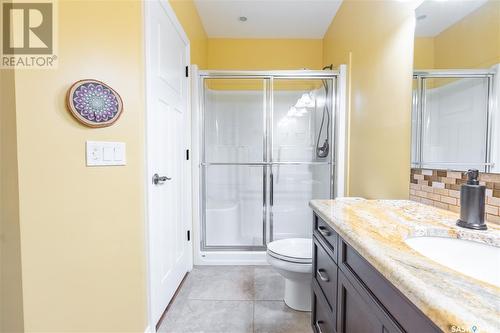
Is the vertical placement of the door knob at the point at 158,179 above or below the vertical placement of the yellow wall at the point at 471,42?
below

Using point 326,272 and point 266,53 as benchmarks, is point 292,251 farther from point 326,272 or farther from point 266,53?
point 266,53

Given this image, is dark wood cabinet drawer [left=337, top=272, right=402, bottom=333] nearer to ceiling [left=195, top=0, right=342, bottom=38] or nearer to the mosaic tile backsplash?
the mosaic tile backsplash

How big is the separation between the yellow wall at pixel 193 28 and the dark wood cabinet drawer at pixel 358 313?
2.00 meters

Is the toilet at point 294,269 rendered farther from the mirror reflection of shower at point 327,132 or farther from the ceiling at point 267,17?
the ceiling at point 267,17

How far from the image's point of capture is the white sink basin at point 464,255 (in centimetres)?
70

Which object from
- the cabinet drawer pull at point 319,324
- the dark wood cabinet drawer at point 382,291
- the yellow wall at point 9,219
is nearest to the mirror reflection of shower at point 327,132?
the cabinet drawer pull at point 319,324

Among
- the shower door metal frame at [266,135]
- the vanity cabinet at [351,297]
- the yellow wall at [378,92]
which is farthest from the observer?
the shower door metal frame at [266,135]

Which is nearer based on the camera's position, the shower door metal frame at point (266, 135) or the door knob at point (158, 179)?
the door knob at point (158, 179)

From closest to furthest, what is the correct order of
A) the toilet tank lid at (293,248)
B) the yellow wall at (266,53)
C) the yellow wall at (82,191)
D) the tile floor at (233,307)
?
the yellow wall at (82,191), the tile floor at (233,307), the toilet tank lid at (293,248), the yellow wall at (266,53)

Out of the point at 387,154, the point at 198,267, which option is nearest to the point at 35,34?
the point at 387,154

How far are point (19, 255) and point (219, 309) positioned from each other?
1257 millimetres

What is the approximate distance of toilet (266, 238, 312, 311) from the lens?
153 centimetres

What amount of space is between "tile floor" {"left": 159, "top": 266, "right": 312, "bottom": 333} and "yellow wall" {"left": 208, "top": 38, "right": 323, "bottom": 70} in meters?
2.48

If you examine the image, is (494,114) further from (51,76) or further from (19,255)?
(19,255)
